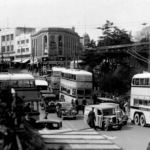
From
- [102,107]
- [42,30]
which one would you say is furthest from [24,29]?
[102,107]

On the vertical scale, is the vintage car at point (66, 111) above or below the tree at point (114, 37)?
below

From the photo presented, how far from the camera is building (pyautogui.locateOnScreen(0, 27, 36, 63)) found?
373 feet

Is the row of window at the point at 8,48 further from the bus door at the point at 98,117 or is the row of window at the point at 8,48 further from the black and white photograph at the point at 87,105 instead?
the bus door at the point at 98,117

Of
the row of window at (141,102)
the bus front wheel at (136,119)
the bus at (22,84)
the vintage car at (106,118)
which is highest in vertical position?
the bus at (22,84)

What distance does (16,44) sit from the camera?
119m

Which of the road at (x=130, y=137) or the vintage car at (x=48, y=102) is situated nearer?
the road at (x=130, y=137)

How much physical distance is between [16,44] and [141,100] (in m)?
98.5

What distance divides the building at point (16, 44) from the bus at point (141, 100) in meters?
85.4

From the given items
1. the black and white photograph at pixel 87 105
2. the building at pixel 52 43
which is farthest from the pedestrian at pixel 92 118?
the building at pixel 52 43

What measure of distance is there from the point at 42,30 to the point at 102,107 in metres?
82.4

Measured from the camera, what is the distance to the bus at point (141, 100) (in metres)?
23.9

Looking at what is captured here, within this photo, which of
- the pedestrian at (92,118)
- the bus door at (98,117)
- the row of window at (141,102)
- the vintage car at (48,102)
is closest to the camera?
the pedestrian at (92,118)

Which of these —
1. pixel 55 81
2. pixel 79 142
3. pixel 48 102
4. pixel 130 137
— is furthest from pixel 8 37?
pixel 79 142

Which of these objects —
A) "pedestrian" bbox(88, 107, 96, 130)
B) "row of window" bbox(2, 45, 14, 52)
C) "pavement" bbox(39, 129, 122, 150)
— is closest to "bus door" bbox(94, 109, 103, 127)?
"pedestrian" bbox(88, 107, 96, 130)
